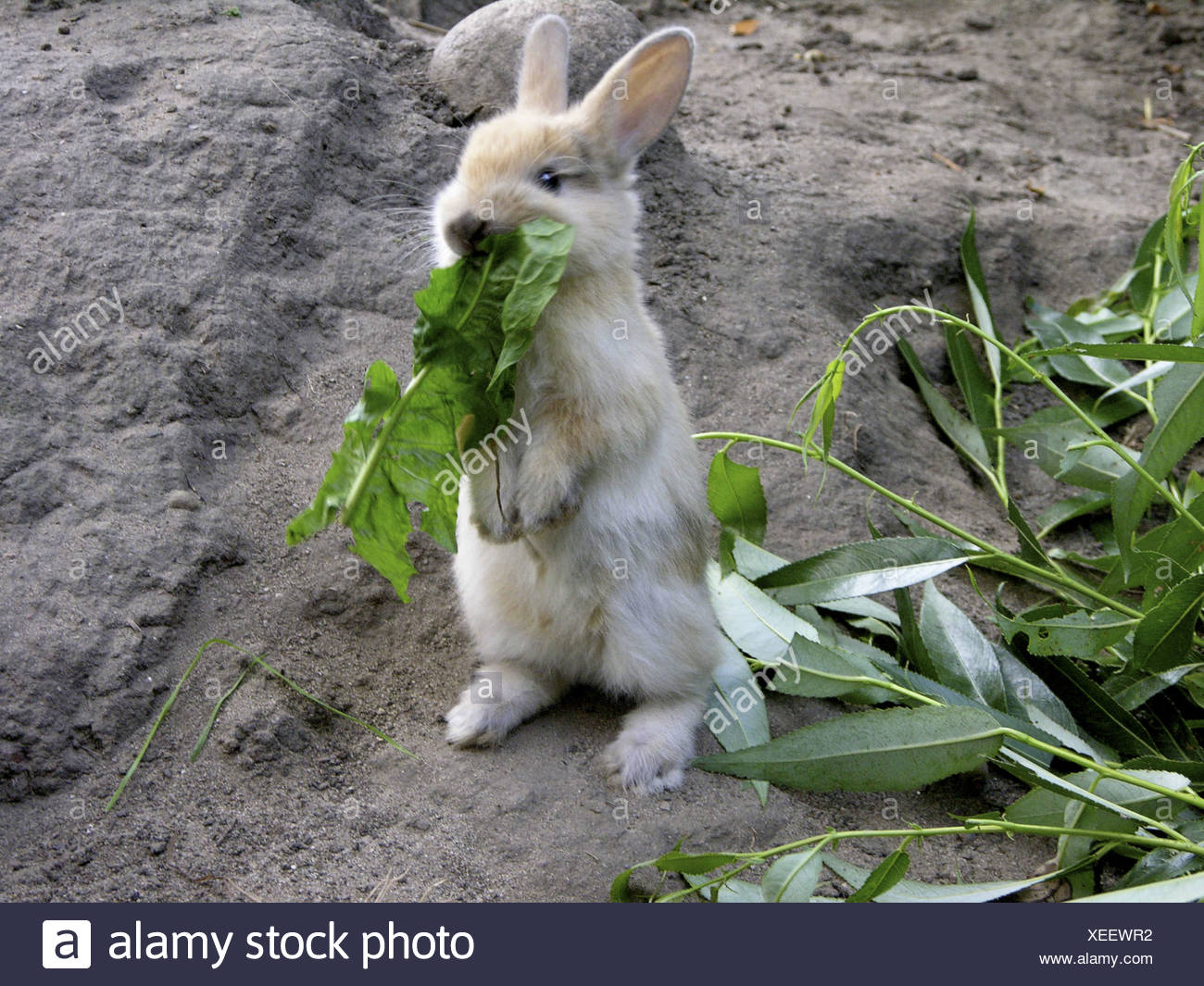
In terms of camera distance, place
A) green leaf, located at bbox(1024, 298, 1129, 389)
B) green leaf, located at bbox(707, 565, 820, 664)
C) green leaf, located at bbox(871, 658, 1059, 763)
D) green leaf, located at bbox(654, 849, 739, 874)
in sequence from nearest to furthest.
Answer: green leaf, located at bbox(654, 849, 739, 874) → green leaf, located at bbox(871, 658, 1059, 763) → green leaf, located at bbox(707, 565, 820, 664) → green leaf, located at bbox(1024, 298, 1129, 389)

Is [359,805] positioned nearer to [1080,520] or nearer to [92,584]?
[92,584]

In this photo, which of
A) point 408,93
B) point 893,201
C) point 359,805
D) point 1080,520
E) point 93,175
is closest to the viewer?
point 359,805

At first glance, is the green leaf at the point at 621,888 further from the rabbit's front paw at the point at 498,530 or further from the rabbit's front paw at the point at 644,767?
the rabbit's front paw at the point at 498,530

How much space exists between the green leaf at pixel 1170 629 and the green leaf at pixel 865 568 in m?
0.70

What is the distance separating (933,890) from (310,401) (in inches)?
130

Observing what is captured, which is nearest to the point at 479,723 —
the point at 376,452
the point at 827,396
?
the point at 376,452

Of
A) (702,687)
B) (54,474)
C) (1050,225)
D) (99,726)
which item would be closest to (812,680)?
(702,687)

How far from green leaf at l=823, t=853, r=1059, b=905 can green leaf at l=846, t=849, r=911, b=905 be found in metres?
0.10

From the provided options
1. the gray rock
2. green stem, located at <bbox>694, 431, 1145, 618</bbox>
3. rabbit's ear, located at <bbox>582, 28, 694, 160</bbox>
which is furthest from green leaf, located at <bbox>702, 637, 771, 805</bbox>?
the gray rock

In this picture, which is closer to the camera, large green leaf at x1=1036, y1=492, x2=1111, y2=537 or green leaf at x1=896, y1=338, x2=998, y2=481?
large green leaf at x1=1036, y1=492, x2=1111, y2=537

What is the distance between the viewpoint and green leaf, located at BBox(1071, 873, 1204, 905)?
349cm

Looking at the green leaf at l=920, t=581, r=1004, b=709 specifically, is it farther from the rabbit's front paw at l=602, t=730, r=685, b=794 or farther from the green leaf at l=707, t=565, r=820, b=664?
the rabbit's front paw at l=602, t=730, r=685, b=794

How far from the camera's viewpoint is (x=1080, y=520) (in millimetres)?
6266

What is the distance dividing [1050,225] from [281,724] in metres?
5.78
